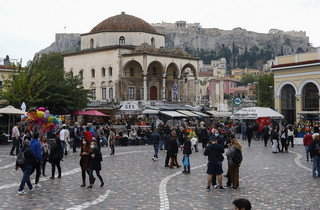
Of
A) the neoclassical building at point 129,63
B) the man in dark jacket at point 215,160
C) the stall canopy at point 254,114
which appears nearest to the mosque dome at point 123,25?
the neoclassical building at point 129,63

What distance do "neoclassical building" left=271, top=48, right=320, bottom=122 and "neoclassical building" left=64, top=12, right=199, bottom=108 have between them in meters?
11.9

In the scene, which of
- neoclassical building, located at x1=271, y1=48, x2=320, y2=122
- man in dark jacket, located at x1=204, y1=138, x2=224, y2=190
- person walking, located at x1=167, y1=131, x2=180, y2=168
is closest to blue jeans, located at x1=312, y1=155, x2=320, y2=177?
man in dark jacket, located at x1=204, y1=138, x2=224, y2=190

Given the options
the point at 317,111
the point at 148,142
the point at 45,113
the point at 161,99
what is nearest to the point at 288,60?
the point at 317,111

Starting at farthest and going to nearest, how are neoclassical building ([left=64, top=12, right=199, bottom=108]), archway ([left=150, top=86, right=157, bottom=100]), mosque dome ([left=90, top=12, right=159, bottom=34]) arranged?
Answer: archway ([left=150, top=86, right=157, bottom=100]), mosque dome ([left=90, top=12, right=159, bottom=34]), neoclassical building ([left=64, top=12, right=199, bottom=108])

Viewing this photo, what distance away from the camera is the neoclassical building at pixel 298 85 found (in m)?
44.5

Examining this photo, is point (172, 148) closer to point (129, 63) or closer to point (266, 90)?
point (129, 63)

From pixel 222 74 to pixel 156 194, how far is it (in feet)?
532

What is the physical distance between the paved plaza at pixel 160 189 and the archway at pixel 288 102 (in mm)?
29304

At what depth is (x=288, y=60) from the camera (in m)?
47.7

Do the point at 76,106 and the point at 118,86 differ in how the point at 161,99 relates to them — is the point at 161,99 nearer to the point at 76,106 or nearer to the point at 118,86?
the point at 118,86

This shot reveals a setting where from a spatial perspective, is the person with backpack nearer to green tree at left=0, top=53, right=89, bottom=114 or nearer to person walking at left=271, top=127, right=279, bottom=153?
person walking at left=271, top=127, right=279, bottom=153

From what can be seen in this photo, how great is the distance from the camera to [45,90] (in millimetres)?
37906

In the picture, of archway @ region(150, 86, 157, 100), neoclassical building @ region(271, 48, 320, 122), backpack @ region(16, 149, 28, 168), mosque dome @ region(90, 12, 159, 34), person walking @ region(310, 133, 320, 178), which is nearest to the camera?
backpack @ region(16, 149, 28, 168)

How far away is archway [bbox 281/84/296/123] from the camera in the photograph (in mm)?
48219
